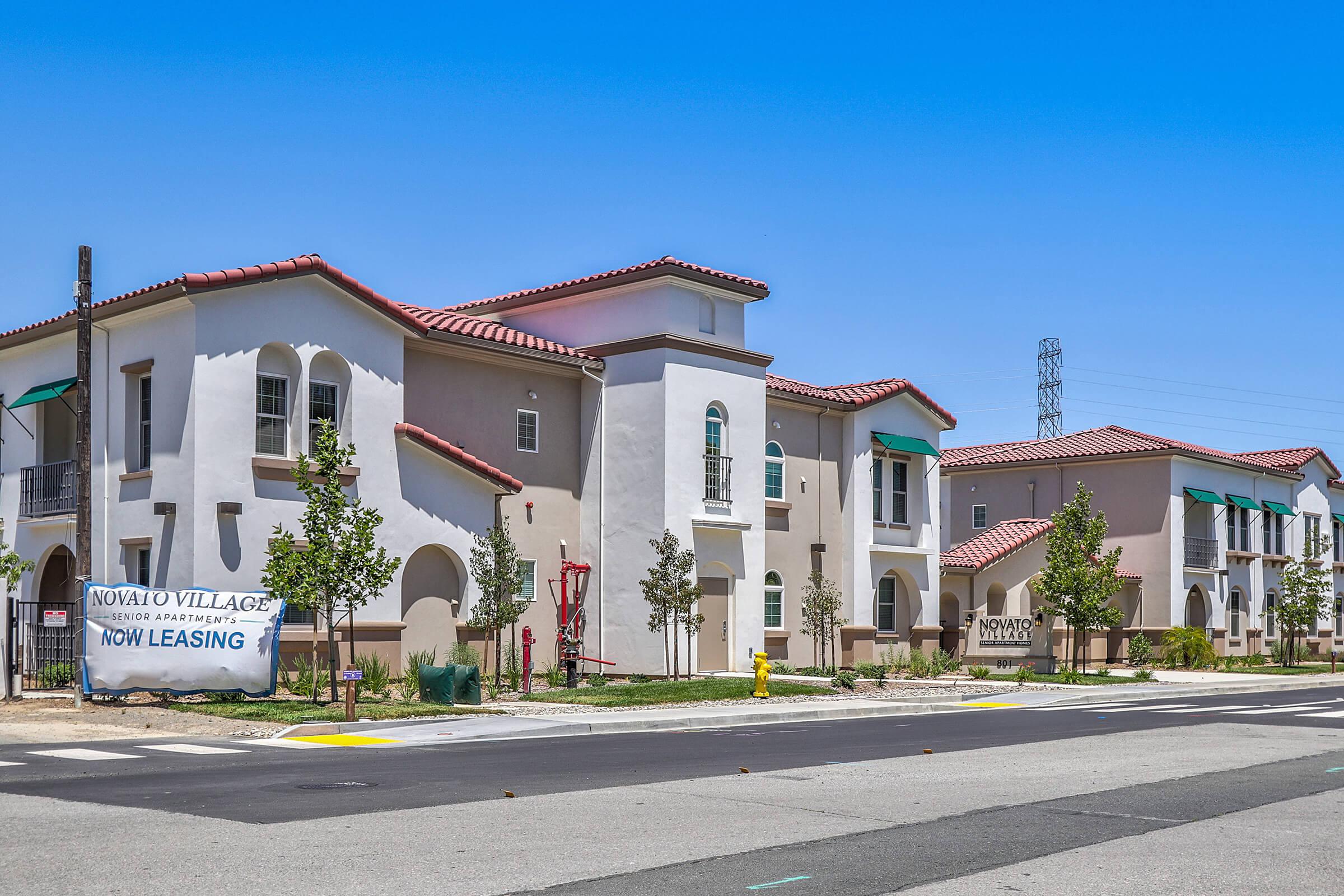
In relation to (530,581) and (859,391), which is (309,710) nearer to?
(530,581)

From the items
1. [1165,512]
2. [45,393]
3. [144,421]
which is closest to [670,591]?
[144,421]

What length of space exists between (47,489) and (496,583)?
10.1m

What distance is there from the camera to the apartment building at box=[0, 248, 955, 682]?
2506 centimetres

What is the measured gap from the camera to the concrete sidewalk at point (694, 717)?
19453mm

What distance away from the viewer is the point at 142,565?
25906mm

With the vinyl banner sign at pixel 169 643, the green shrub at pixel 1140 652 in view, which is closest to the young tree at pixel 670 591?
the vinyl banner sign at pixel 169 643

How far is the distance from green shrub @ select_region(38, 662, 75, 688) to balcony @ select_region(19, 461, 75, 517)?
3885 millimetres

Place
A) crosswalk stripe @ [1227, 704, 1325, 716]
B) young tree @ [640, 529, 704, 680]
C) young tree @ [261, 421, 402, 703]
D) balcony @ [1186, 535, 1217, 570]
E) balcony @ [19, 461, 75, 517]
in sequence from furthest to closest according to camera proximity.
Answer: balcony @ [1186, 535, 1217, 570] → young tree @ [640, 529, 704, 680] → balcony @ [19, 461, 75, 517] → crosswalk stripe @ [1227, 704, 1325, 716] → young tree @ [261, 421, 402, 703]

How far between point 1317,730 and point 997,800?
10969 mm

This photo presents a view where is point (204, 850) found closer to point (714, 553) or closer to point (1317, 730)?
point (1317, 730)

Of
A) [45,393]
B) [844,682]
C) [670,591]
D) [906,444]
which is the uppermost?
[45,393]

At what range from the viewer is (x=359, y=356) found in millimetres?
26938

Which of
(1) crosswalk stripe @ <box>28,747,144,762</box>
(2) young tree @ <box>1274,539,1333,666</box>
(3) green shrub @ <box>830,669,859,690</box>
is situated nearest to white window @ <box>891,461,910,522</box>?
(3) green shrub @ <box>830,669,859,690</box>

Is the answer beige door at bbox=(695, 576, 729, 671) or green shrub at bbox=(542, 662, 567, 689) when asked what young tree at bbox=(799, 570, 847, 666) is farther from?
green shrub at bbox=(542, 662, 567, 689)
